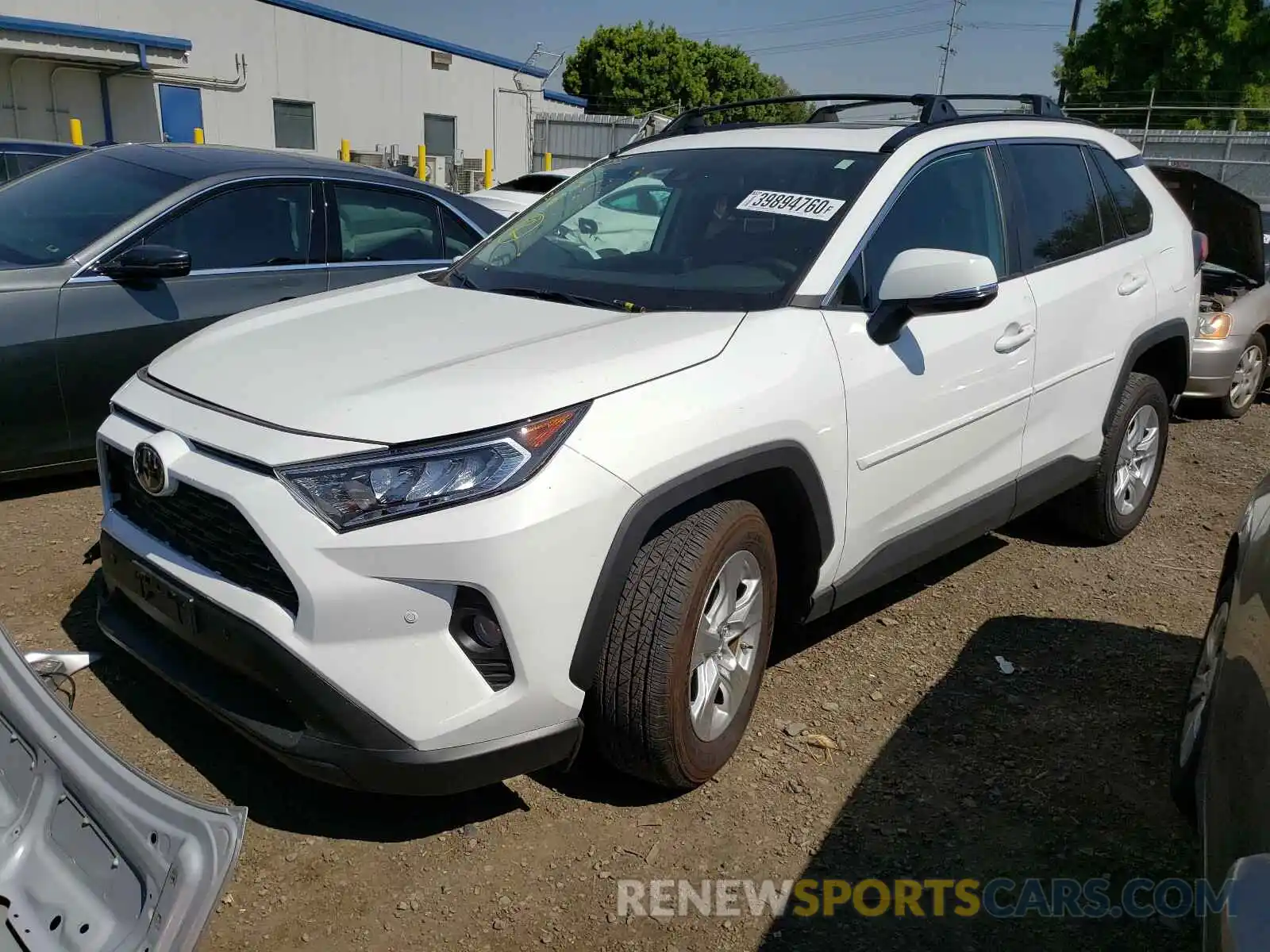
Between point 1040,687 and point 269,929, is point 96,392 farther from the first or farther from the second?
point 1040,687

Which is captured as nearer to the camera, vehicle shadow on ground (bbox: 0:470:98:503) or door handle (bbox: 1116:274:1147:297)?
door handle (bbox: 1116:274:1147:297)

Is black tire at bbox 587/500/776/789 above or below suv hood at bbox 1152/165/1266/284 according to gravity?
below

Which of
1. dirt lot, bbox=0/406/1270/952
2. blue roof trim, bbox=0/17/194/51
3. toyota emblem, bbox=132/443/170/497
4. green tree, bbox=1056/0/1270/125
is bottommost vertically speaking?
dirt lot, bbox=0/406/1270/952

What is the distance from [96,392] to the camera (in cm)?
443

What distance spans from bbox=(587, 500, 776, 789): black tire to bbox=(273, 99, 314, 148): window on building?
995 inches

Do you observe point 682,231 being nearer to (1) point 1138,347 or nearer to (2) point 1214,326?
(1) point 1138,347

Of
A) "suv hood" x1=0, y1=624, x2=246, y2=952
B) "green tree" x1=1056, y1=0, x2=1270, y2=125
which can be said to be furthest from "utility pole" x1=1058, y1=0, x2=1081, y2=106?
"suv hood" x1=0, y1=624, x2=246, y2=952

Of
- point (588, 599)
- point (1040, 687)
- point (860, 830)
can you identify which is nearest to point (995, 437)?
point (1040, 687)

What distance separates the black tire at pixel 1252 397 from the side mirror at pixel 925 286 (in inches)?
223

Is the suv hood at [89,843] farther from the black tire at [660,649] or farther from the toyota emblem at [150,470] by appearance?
the black tire at [660,649]

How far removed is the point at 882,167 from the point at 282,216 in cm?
310

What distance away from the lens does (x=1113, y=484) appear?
4.61 metres

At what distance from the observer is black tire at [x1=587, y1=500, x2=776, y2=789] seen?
253cm

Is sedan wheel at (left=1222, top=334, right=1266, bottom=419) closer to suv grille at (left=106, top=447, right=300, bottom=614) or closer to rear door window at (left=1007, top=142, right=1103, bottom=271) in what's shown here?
rear door window at (left=1007, top=142, right=1103, bottom=271)
